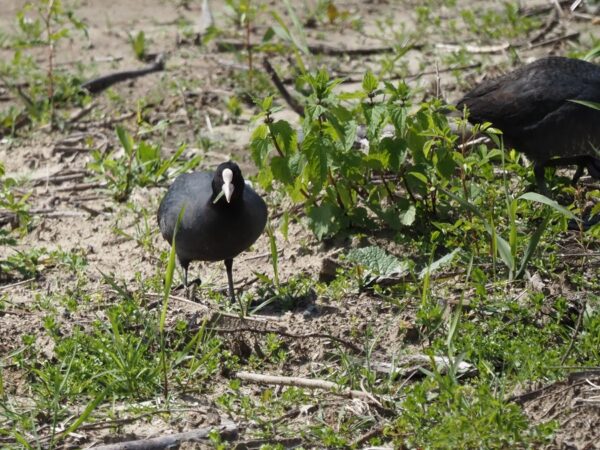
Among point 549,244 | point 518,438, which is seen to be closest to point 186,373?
point 518,438

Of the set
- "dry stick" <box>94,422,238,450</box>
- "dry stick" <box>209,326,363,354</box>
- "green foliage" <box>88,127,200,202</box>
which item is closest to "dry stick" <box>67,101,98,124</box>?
"green foliage" <box>88,127,200,202</box>

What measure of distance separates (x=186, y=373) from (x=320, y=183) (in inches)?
58.0

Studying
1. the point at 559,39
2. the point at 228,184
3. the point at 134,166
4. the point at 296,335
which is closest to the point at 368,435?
the point at 296,335

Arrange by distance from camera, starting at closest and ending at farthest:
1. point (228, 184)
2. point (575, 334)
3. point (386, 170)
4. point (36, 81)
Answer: point (575, 334) → point (228, 184) → point (386, 170) → point (36, 81)

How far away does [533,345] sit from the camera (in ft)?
15.3

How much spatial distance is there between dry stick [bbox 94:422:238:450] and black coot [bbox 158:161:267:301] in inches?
59.6

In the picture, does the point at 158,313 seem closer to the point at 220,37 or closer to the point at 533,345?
the point at 533,345

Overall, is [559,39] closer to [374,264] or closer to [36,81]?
[374,264]

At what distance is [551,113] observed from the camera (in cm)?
671

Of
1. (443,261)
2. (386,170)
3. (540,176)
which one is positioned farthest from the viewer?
(540,176)

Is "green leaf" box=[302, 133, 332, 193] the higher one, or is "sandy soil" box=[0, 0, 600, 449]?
"green leaf" box=[302, 133, 332, 193]

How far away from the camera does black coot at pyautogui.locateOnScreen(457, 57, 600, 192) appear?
21.9 ft

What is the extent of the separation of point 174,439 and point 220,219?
5.80 ft

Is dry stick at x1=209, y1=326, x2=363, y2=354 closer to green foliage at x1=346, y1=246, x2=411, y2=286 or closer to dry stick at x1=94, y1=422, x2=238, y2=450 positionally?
green foliage at x1=346, y1=246, x2=411, y2=286
